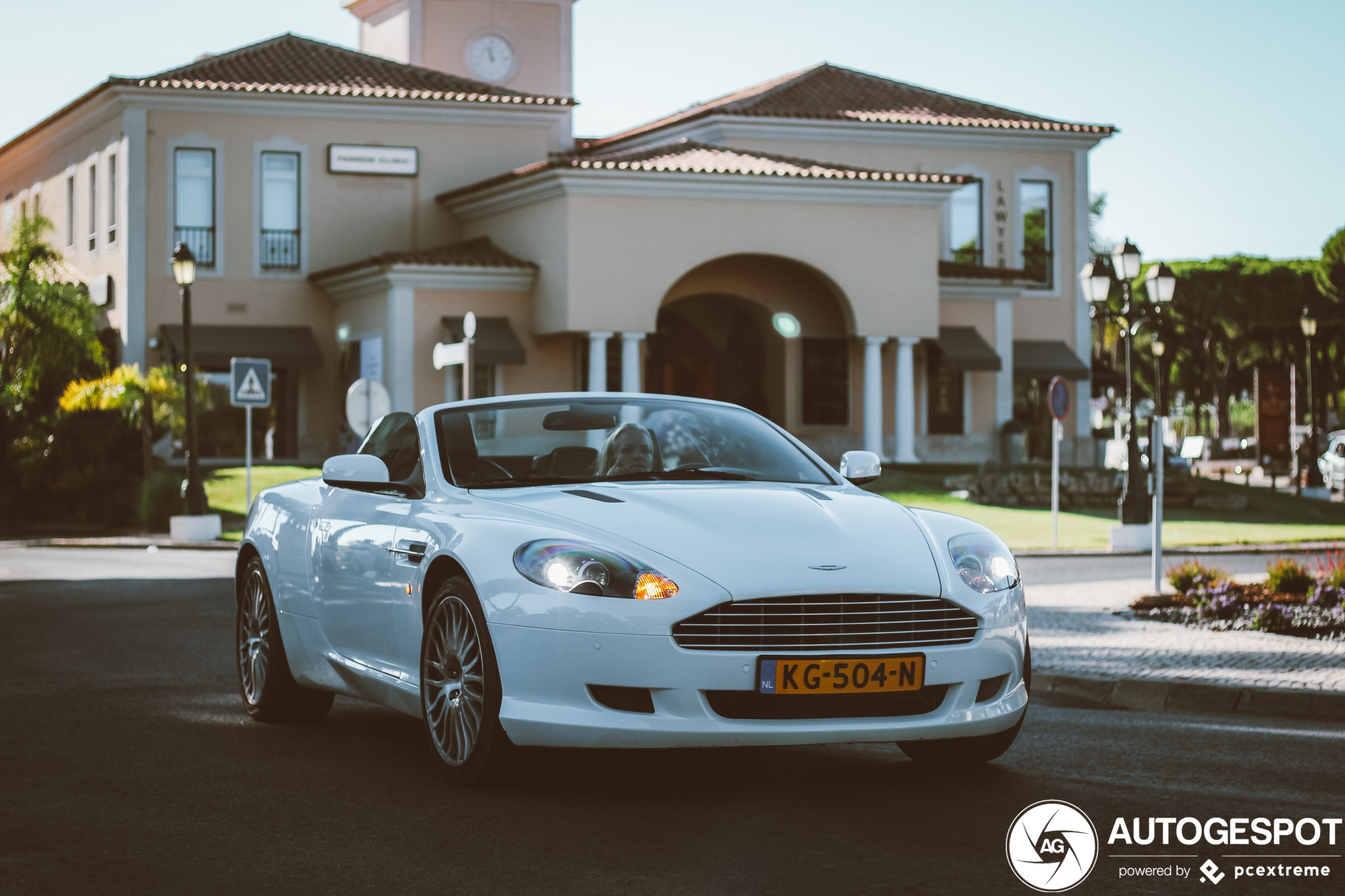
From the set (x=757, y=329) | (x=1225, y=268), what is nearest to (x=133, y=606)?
(x=757, y=329)

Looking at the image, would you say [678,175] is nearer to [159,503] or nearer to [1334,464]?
[159,503]

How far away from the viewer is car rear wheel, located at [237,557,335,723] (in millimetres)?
8250

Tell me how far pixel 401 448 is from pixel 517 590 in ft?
6.56

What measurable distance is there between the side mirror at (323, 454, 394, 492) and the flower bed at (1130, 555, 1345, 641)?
308 inches

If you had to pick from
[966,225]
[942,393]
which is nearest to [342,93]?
[942,393]

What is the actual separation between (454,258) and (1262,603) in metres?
24.5

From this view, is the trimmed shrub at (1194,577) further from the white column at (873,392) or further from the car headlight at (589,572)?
the white column at (873,392)

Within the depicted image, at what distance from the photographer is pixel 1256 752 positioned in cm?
768

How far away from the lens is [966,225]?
4353cm

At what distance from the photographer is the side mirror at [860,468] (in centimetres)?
753

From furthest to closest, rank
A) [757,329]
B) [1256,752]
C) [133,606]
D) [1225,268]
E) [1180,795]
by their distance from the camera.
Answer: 1. [1225,268]
2. [757,329]
3. [133,606]
4. [1256,752]
5. [1180,795]

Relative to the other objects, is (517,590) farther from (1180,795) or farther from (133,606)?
(133,606)

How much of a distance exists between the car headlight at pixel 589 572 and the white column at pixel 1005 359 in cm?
3512

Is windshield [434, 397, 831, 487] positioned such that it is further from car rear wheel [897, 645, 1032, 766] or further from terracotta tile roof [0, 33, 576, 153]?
terracotta tile roof [0, 33, 576, 153]
